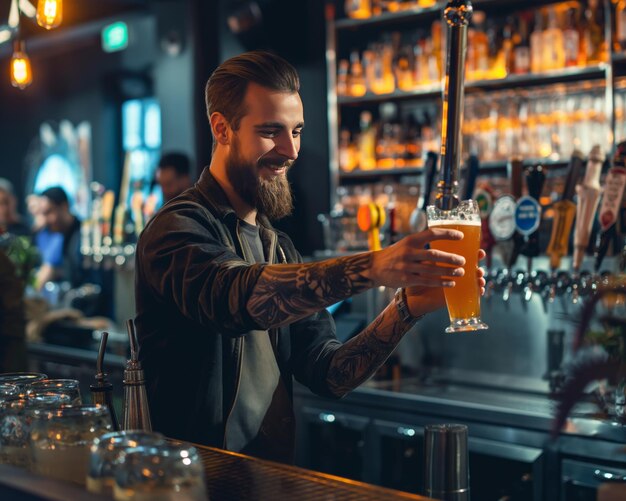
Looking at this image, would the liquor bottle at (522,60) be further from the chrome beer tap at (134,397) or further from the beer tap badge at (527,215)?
the chrome beer tap at (134,397)

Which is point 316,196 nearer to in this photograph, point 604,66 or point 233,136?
point 604,66

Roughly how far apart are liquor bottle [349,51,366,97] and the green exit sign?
3.94 meters

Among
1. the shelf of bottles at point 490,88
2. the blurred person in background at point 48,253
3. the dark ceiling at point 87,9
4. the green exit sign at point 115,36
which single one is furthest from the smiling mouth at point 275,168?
the green exit sign at point 115,36

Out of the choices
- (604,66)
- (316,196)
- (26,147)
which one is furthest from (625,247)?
(26,147)

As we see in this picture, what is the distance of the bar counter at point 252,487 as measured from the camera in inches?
50.0

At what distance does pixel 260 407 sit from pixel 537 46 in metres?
3.29

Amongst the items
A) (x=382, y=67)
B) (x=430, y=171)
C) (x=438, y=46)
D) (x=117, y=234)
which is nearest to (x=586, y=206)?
(x=430, y=171)

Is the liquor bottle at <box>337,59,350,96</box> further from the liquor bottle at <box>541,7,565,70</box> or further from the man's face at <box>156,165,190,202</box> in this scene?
the liquor bottle at <box>541,7,565,70</box>

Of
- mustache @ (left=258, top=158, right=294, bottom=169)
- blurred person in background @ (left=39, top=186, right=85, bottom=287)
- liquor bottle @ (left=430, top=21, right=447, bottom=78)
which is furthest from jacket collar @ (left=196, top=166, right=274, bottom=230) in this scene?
blurred person in background @ (left=39, top=186, right=85, bottom=287)

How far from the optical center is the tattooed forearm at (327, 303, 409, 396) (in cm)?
198

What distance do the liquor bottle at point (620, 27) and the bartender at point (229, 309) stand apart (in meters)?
2.79

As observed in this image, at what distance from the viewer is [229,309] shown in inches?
66.2

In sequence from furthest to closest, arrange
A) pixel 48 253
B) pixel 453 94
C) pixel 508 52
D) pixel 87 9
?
pixel 87 9 < pixel 48 253 < pixel 508 52 < pixel 453 94

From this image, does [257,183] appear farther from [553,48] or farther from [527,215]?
[553,48]
